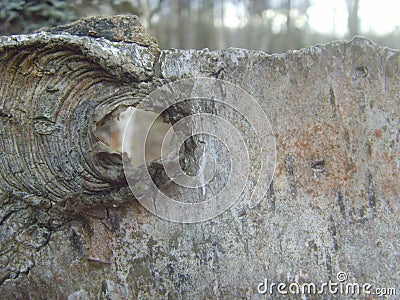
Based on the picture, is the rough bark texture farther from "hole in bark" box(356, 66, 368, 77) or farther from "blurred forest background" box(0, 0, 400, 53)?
"blurred forest background" box(0, 0, 400, 53)

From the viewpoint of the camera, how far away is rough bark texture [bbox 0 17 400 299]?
103 centimetres

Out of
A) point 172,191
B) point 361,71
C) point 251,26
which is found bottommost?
point 172,191

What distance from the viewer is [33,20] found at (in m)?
1.72

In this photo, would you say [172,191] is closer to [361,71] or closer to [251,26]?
[361,71]

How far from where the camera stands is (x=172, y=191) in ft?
3.64

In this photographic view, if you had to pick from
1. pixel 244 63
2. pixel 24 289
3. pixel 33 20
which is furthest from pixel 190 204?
pixel 33 20

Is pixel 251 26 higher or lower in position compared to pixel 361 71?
higher

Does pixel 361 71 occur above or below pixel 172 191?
above

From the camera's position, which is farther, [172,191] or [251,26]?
[251,26]

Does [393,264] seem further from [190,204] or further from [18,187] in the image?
[18,187]

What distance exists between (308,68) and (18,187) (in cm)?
85

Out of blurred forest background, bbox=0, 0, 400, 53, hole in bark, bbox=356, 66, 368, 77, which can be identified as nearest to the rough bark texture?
hole in bark, bbox=356, 66, 368, 77

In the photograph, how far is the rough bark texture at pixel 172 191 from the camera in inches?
40.7

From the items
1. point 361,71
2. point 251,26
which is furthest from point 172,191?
point 251,26
